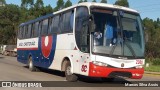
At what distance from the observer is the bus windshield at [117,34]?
13648 millimetres

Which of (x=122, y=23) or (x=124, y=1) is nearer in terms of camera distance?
(x=122, y=23)

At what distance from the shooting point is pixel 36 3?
88438mm

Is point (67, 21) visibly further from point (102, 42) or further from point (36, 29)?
point (36, 29)

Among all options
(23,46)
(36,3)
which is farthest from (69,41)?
(36,3)

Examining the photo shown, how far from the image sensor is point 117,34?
13.9 meters

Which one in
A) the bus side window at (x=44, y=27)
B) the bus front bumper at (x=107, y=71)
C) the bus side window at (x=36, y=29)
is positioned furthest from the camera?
the bus side window at (x=36, y=29)

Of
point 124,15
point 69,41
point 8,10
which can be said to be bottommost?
point 69,41

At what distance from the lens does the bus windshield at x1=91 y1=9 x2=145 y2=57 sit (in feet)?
44.8

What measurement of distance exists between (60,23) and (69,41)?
168 cm

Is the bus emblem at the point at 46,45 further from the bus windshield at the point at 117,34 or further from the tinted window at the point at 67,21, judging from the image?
the bus windshield at the point at 117,34

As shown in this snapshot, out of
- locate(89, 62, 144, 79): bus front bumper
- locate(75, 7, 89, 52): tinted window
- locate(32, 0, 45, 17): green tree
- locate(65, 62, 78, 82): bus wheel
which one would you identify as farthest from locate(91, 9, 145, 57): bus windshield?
locate(32, 0, 45, 17): green tree

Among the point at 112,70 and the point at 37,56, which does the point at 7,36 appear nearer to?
the point at 37,56

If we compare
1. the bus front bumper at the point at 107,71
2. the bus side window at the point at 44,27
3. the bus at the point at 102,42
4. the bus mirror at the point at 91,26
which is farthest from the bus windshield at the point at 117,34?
the bus side window at the point at 44,27

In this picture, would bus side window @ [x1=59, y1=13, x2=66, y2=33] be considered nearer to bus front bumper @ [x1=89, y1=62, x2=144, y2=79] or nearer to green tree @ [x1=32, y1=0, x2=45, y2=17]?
bus front bumper @ [x1=89, y1=62, x2=144, y2=79]
